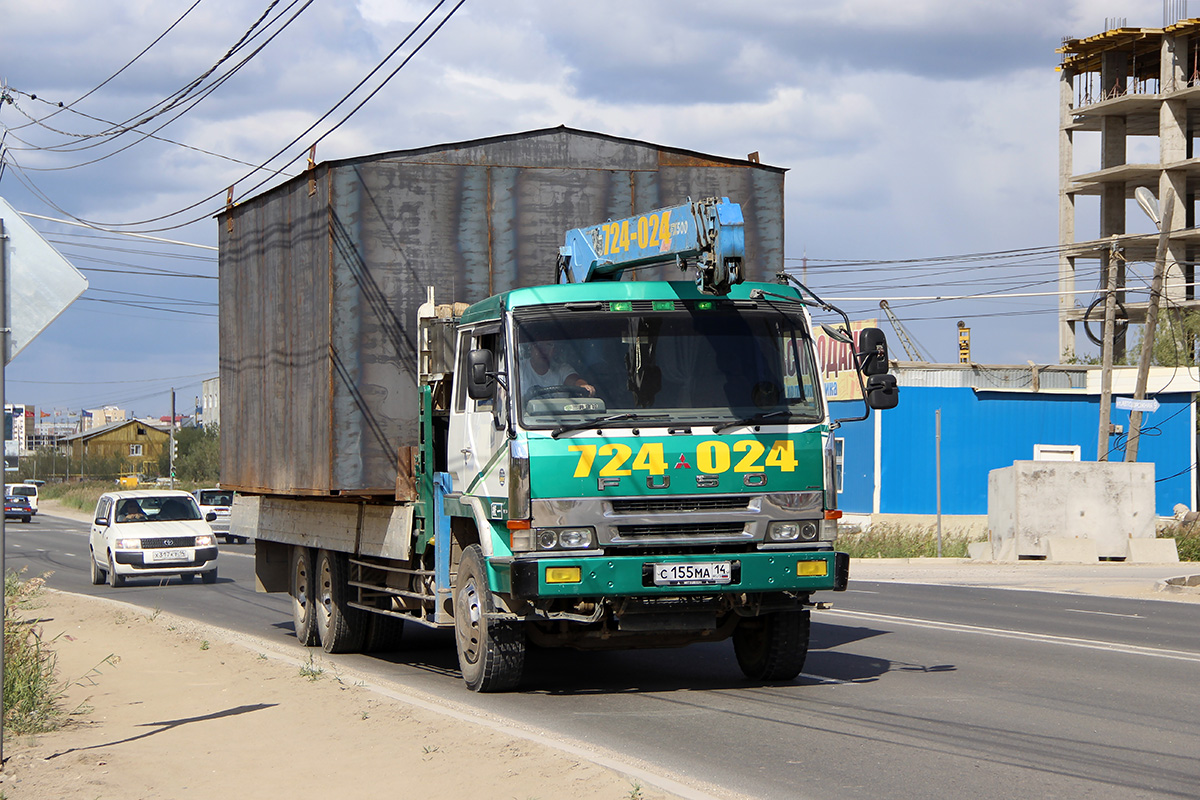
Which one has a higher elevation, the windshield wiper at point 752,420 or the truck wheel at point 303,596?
the windshield wiper at point 752,420

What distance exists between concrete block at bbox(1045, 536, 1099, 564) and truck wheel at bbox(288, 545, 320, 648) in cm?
1792

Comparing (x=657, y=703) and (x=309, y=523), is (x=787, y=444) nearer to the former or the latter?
(x=657, y=703)

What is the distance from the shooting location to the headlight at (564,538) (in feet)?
→ 29.2

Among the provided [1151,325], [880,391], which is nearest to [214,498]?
[1151,325]

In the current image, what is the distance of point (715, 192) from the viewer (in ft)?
40.5

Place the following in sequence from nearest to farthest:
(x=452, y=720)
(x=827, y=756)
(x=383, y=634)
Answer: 1. (x=827, y=756)
2. (x=452, y=720)
3. (x=383, y=634)

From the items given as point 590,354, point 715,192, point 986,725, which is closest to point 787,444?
point 590,354

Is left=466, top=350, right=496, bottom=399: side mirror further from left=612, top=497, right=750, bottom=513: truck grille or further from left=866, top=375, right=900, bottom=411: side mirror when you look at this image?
left=866, top=375, right=900, bottom=411: side mirror

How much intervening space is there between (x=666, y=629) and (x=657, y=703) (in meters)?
0.56

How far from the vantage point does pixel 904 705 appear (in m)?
9.09

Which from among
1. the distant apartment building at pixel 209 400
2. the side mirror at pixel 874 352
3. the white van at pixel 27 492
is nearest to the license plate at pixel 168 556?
the side mirror at pixel 874 352

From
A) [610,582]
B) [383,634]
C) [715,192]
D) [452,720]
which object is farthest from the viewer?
[383,634]

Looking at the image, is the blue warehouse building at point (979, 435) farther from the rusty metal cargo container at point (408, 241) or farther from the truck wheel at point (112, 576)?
the rusty metal cargo container at point (408, 241)

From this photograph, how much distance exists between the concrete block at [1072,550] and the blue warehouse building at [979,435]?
13188 millimetres
